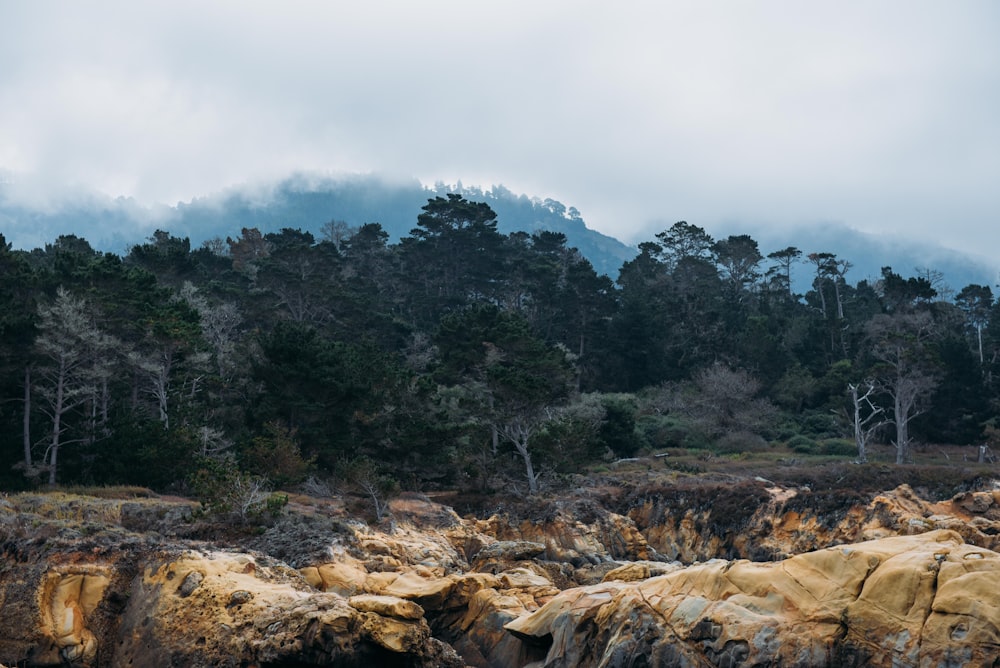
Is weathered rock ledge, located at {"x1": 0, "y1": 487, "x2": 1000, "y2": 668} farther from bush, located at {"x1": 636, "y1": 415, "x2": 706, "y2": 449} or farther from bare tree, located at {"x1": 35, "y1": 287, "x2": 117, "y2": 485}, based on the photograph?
bush, located at {"x1": 636, "y1": 415, "x2": 706, "y2": 449}

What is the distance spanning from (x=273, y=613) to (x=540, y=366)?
2874 centimetres

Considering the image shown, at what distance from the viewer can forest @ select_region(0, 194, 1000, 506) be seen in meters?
30.8

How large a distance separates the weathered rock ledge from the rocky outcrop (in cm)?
3

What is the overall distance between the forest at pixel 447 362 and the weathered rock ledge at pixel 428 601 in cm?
451

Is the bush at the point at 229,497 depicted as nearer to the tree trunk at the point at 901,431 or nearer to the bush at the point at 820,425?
the tree trunk at the point at 901,431

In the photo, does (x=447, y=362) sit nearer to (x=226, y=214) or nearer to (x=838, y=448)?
(x=838, y=448)

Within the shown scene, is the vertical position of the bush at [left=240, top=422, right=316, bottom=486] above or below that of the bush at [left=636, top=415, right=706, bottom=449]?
above

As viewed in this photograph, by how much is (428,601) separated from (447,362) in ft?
89.9

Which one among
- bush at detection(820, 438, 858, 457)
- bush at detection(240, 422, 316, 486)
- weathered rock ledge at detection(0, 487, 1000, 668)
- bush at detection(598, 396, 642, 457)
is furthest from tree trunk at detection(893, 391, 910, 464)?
bush at detection(240, 422, 316, 486)

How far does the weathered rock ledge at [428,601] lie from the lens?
12.7 metres

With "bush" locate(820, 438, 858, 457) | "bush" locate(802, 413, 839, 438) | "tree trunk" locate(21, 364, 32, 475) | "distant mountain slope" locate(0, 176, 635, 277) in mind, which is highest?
"distant mountain slope" locate(0, 176, 635, 277)

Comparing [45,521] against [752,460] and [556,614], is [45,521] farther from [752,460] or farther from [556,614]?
[752,460]

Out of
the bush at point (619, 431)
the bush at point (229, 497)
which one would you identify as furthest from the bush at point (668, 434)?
the bush at point (229, 497)

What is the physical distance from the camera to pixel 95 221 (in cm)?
17862
